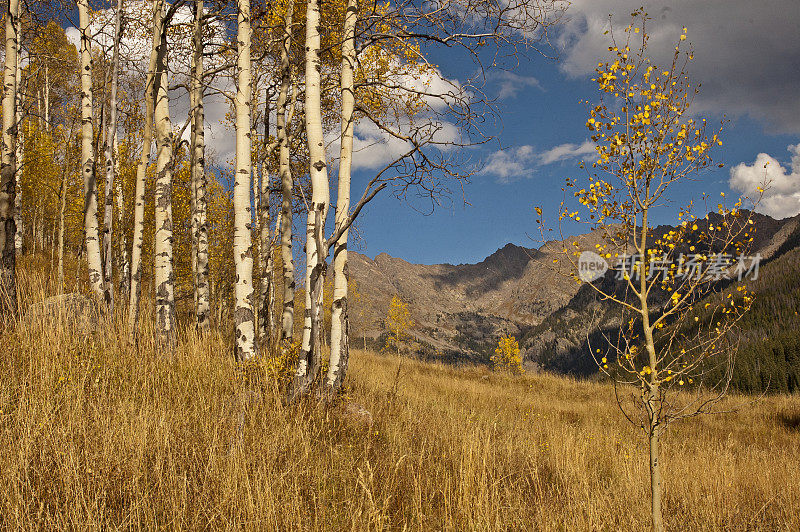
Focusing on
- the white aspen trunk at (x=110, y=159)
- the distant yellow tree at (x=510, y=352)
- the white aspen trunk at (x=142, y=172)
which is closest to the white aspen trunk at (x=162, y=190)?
the white aspen trunk at (x=142, y=172)

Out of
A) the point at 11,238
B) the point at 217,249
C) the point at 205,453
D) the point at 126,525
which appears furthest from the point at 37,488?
the point at 217,249

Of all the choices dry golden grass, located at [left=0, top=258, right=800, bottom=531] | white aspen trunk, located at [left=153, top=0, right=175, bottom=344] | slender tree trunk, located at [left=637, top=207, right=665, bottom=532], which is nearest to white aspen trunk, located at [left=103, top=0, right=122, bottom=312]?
white aspen trunk, located at [left=153, top=0, right=175, bottom=344]

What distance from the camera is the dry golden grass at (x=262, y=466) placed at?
3045mm

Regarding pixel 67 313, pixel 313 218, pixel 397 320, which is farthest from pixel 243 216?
pixel 397 320

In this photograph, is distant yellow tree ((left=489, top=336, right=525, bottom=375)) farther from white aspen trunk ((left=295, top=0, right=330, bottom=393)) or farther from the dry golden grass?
white aspen trunk ((left=295, top=0, right=330, bottom=393))

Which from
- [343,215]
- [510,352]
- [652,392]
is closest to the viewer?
[652,392]

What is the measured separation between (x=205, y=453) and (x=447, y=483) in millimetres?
2167

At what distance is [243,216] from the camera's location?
654cm

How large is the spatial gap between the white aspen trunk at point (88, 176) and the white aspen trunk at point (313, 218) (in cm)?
596

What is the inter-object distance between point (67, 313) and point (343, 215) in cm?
458

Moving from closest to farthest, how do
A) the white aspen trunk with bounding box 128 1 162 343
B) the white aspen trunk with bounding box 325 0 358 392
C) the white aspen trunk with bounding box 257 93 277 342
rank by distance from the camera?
the white aspen trunk with bounding box 325 0 358 392
the white aspen trunk with bounding box 128 1 162 343
the white aspen trunk with bounding box 257 93 277 342

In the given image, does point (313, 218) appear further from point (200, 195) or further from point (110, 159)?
point (110, 159)

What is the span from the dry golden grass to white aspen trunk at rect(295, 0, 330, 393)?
59cm

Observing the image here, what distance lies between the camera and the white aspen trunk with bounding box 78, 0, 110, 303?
9062 millimetres
